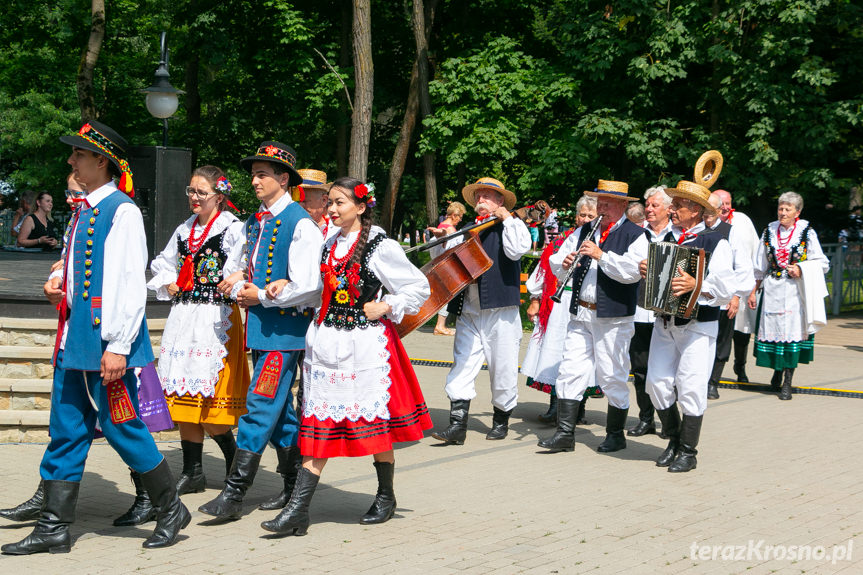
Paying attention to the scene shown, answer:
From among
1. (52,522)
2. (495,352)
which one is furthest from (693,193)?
(52,522)

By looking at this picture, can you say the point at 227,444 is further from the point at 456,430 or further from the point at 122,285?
the point at 456,430

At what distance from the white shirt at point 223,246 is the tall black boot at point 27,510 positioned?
4.52 feet

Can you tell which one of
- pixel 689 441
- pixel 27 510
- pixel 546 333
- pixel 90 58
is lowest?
pixel 27 510

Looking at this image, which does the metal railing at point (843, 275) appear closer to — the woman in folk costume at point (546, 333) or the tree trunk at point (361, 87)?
the tree trunk at point (361, 87)

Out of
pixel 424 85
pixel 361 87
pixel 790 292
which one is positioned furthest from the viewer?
pixel 424 85

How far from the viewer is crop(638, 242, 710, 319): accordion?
7426 mm

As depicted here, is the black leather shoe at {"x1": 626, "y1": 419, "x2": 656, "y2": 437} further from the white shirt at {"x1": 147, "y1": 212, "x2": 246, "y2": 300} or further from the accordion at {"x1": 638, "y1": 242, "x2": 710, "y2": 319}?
the white shirt at {"x1": 147, "y1": 212, "x2": 246, "y2": 300}

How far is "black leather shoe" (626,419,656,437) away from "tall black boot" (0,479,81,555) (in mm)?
5155

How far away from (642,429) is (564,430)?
118 cm

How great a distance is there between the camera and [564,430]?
827 cm

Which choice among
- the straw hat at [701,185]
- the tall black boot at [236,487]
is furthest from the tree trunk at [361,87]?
the tall black boot at [236,487]

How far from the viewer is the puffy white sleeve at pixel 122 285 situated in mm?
5215

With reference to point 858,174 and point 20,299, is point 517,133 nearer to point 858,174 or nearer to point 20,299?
point 858,174

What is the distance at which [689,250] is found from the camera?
7.43 metres
